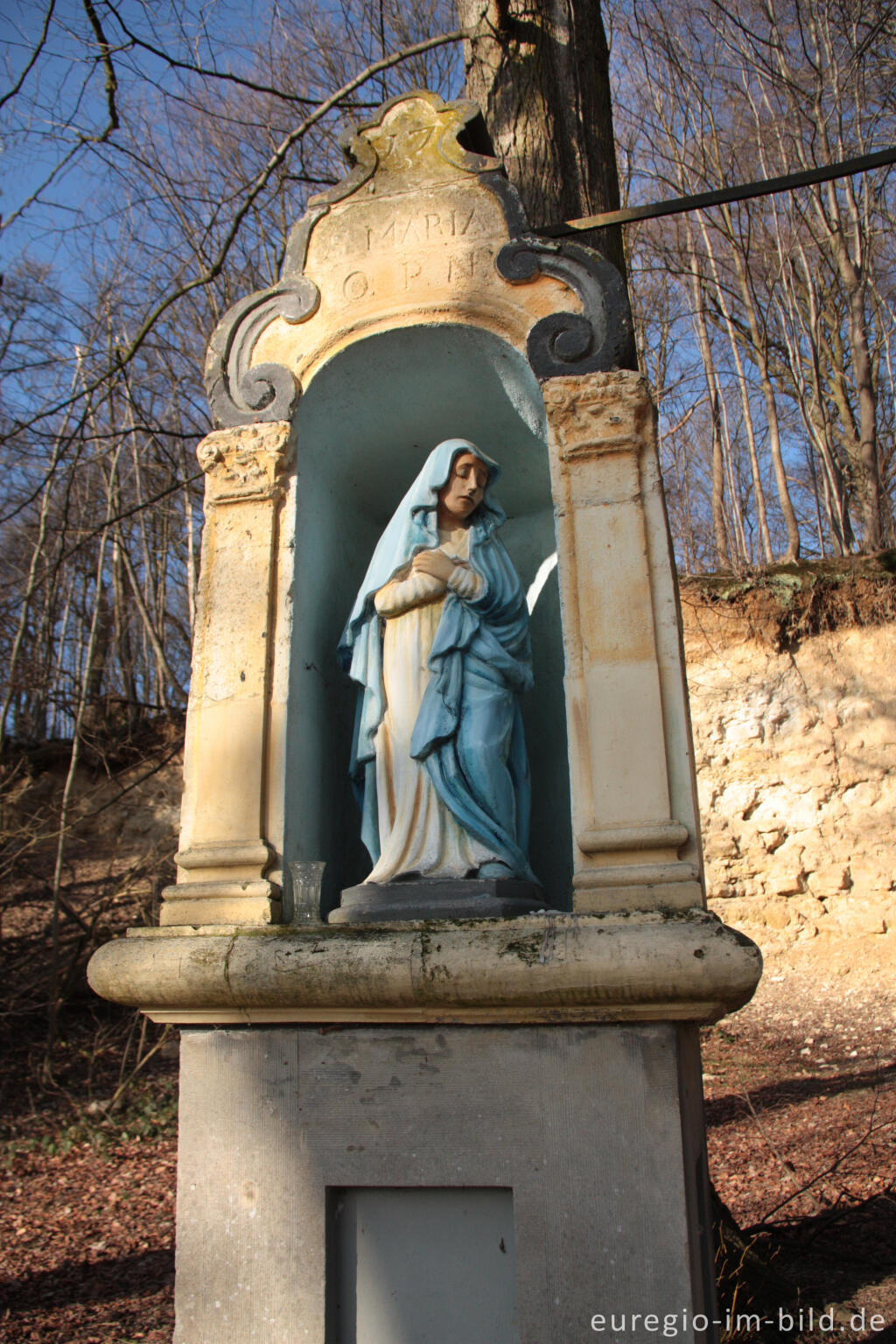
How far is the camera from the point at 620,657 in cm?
294

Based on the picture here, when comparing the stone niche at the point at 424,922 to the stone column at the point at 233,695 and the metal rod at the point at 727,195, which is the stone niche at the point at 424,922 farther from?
the metal rod at the point at 727,195

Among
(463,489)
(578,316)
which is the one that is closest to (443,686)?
(463,489)

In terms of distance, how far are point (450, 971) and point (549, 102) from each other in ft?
14.2

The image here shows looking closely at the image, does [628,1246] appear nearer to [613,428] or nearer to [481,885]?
[481,885]

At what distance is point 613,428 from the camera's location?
3.15 m

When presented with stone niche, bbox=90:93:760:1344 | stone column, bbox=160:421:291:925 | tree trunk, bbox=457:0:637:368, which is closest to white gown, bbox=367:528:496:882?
stone niche, bbox=90:93:760:1344

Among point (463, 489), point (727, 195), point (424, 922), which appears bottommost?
point (424, 922)

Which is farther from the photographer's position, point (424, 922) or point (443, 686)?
point (443, 686)

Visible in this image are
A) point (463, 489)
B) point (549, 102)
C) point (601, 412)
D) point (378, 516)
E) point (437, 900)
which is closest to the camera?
point (437, 900)

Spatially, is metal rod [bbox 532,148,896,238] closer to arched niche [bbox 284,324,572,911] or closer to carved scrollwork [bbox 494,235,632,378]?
carved scrollwork [bbox 494,235,632,378]

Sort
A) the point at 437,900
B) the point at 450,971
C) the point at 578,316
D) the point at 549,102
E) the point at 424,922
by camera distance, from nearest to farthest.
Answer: the point at 450,971
the point at 424,922
the point at 437,900
the point at 578,316
the point at 549,102

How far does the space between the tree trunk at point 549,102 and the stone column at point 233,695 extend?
2.20m

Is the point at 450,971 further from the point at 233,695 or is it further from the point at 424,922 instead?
the point at 233,695

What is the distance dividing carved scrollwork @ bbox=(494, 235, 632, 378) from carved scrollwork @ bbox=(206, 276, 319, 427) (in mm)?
765
